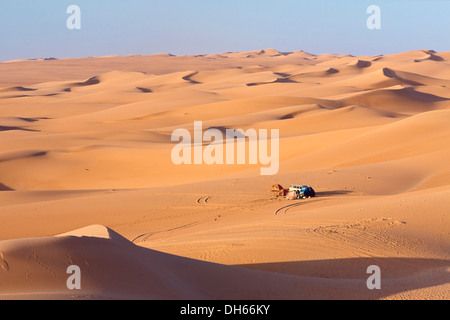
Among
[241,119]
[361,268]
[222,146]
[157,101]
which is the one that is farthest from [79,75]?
[361,268]

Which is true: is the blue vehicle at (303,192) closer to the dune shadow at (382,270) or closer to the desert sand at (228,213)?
the desert sand at (228,213)

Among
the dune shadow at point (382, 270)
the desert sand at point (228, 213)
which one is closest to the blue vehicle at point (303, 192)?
the desert sand at point (228, 213)

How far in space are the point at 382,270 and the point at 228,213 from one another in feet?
17.8

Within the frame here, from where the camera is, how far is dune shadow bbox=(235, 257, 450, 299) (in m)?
7.91

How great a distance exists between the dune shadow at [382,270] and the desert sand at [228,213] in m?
0.03

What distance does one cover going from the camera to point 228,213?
13719 mm

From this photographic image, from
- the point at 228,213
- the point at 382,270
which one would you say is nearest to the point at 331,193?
the point at 228,213

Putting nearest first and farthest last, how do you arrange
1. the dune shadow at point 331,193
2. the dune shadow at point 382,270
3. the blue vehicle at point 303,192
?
the dune shadow at point 382,270 < the blue vehicle at point 303,192 < the dune shadow at point 331,193

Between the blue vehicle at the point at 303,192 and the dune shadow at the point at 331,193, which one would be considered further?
the dune shadow at the point at 331,193

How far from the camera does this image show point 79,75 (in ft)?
306

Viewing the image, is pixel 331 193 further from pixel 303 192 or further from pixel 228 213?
pixel 228 213

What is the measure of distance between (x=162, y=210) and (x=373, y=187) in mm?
5525

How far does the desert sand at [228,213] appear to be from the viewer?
6941mm
